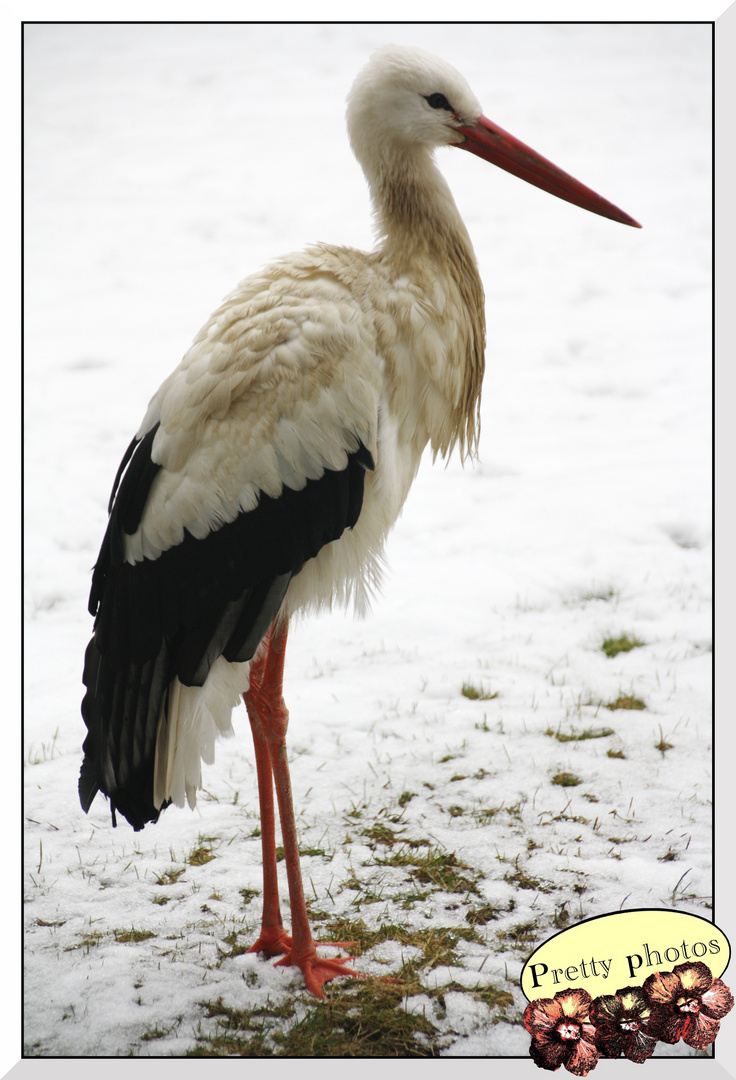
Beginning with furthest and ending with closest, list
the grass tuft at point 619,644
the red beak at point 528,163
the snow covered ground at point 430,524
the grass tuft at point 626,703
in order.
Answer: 1. the grass tuft at point 619,644
2. the grass tuft at point 626,703
3. the snow covered ground at point 430,524
4. the red beak at point 528,163

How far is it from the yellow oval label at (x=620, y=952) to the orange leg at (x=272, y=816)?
64cm

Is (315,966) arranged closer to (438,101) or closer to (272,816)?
(272,816)

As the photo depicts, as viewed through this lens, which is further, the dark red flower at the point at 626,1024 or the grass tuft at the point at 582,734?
the grass tuft at the point at 582,734

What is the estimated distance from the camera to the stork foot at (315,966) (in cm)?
235

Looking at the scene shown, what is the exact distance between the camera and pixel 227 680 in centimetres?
225

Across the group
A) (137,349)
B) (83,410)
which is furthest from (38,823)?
(137,349)

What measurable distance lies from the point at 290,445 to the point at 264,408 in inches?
4.0

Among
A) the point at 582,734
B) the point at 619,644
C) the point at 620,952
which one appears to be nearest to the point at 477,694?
the point at 582,734

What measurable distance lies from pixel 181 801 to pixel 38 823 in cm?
96

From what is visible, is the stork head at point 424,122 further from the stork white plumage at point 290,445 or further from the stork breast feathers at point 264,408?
the stork breast feathers at point 264,408

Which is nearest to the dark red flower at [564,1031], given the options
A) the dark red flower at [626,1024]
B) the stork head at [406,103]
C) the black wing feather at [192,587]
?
the dark red flower at [626,1024]

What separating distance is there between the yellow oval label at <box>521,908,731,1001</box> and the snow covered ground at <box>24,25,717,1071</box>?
1.03ft

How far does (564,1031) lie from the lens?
1.95 m

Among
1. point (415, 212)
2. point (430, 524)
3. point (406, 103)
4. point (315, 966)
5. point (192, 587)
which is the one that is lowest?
point (315, 966)
